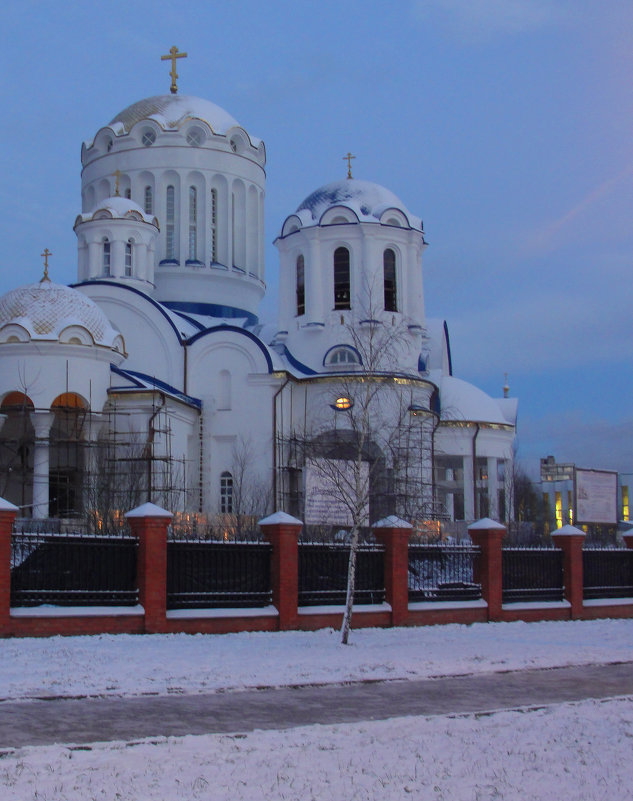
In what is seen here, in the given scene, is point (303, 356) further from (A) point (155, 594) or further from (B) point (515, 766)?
(B) point (515, 766)

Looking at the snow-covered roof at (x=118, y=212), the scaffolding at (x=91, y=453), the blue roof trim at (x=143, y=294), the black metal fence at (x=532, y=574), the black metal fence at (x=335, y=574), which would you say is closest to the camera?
the black metal fence at (x=335, y=574)

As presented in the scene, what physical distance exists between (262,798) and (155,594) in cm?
768

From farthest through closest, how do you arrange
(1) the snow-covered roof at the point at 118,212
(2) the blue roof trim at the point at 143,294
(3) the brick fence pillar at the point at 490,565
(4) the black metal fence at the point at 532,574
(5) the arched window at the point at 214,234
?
(5) the arched window at the point at 214,234
(1) the snow-covered roof at the point at 118,212
(2) the blue roof trim at the point at 143,294
(4) the black metal fence at the point at 532,574
(3) the brick fence pillar at the point at 490,565

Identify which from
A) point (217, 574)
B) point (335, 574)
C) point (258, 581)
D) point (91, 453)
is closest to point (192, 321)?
point (91, 453)

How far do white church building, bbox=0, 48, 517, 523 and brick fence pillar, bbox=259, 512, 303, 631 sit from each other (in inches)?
259

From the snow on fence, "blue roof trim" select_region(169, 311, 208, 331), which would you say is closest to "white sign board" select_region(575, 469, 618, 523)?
the snow on fence

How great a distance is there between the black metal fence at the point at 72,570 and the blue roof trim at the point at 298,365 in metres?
19.3

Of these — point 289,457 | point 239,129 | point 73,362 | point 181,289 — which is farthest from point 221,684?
point 239,129

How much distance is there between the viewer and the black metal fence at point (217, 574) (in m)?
14.1

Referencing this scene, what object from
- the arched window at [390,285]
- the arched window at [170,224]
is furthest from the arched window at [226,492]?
the arched window at [170,224]

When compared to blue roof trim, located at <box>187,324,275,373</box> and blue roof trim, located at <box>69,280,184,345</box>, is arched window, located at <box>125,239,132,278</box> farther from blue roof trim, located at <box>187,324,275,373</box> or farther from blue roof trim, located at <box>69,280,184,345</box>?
blue roof trim, located at <box>187,324,275,373</box>

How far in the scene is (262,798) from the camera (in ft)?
19.9

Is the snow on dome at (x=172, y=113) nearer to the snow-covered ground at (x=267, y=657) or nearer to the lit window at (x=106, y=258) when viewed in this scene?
the lit window at (x=106, y=258)

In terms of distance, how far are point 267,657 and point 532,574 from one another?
788cm
